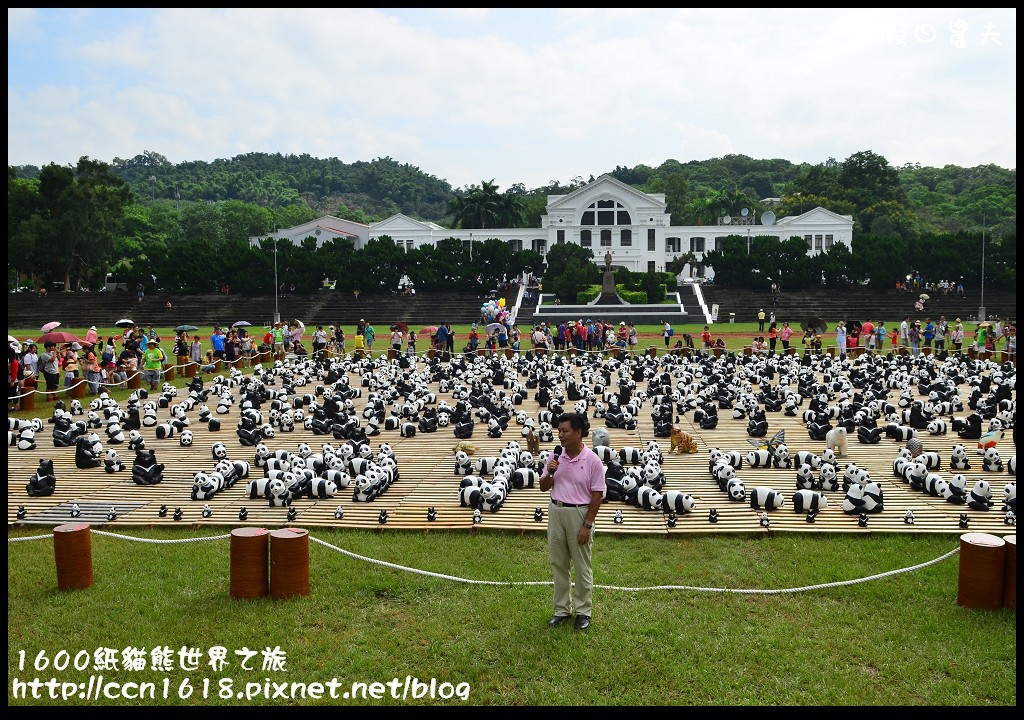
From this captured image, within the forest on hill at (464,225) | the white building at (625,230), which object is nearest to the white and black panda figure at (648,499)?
the forest on hill at (464,225)

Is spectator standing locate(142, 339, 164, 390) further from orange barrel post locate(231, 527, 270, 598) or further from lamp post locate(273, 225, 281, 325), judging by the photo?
lamp post locate(273, 225, 281, 325)

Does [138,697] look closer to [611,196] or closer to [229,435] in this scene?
[229,435]

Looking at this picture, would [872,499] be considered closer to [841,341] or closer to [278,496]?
[278,496]

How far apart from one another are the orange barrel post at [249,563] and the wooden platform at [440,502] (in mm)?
2477

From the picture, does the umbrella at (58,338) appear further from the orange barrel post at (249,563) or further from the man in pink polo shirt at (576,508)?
the man in pink polo shirt at (576,508)

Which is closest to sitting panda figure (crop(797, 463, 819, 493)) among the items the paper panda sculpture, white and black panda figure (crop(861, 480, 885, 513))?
white and black panda figure (crop(861, 480, 885, 513))

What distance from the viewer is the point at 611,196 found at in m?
81.8

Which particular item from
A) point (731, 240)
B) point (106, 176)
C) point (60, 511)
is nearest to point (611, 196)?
point (731, 240)

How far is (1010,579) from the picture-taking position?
8062 millimetres

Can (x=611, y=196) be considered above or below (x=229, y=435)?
above

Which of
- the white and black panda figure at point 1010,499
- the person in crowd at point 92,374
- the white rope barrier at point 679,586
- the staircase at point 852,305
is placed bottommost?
the white rope barrier at point 679,586

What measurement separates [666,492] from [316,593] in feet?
16.9

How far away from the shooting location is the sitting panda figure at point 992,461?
44.9 feet

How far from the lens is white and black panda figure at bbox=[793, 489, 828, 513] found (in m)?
11.2
